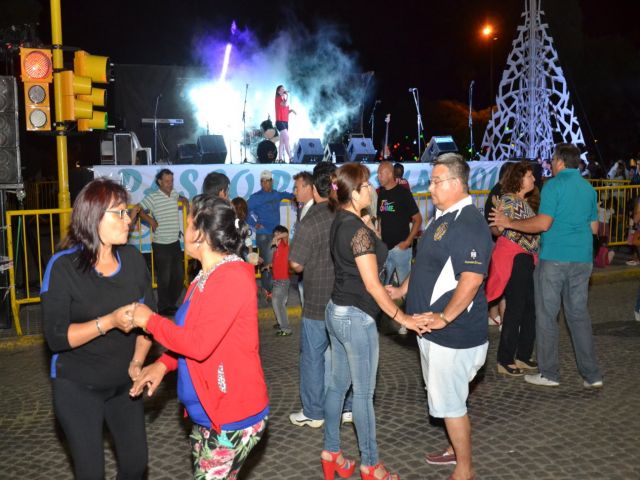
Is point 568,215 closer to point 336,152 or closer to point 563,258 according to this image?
point 563,258

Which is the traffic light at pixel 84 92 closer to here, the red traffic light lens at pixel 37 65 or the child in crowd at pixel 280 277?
the red traffic light lens at pixel 37 65

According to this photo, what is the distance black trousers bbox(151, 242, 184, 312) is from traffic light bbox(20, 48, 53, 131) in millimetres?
2175

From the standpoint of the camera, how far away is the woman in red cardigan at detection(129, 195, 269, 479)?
282 centimetres

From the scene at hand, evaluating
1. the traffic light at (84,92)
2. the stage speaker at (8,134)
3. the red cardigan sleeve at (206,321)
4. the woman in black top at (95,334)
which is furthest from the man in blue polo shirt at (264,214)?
the red cardigan sleeve at (206,321)

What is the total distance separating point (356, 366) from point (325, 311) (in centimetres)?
52

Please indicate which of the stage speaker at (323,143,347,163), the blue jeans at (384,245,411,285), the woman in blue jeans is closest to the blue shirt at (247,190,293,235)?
the blue jeans at (384,245,411,285)

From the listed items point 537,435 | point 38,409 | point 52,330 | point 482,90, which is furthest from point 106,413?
point 482,90

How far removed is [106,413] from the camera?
3354 mm

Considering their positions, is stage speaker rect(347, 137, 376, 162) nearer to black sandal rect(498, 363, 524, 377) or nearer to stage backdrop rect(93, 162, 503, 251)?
stage backdrop rect(93, 162, 503, 251)

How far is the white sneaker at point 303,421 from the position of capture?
5406 mm

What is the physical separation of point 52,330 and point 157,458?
81.9 inches

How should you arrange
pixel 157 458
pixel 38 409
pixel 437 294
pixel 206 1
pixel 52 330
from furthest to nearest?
pixel 206 1 → pixel 38 409 → pixel 157 458 → pixel 437 294 → pixel 52 330

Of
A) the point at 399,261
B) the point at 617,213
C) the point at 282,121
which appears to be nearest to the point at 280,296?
the point at 399,261

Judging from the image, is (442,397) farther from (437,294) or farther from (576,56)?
(576,56)
